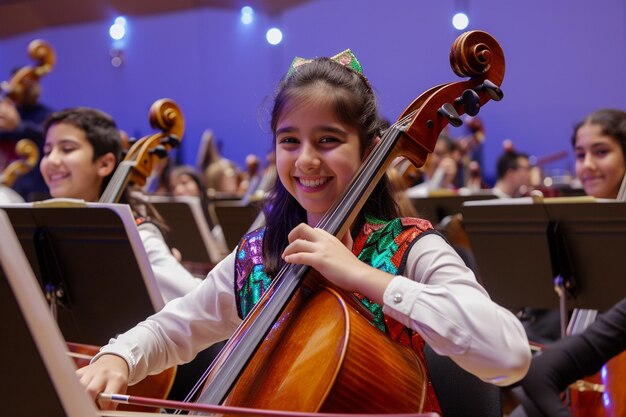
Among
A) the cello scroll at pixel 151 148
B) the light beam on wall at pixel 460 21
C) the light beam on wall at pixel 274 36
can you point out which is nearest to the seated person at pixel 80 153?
the cello scroll at pixel 151 148

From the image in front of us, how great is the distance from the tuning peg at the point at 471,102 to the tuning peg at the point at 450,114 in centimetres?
2

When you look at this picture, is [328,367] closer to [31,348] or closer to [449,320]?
[449,320]

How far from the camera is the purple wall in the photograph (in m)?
6.55

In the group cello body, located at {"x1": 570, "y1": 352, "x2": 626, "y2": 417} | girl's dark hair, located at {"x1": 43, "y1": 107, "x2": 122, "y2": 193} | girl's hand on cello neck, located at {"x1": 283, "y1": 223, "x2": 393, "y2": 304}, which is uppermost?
girl's dark hair, located at {"x1": 43, "y1": 107, "x2": 122, "y2": 193}

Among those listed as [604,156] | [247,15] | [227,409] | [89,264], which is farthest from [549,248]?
[247,15]

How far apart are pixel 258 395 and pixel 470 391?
0.47 meters

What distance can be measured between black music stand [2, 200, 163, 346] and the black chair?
73 centimetres

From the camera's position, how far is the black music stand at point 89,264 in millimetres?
1828

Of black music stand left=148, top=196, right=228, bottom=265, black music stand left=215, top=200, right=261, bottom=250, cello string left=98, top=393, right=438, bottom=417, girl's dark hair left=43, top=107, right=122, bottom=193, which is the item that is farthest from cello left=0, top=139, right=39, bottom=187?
cello string left=98, top=393, right=438, bottom=417

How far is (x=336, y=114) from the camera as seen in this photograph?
1330 mm

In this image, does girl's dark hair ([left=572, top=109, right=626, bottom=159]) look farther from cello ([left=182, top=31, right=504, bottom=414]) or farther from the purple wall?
the purple wall

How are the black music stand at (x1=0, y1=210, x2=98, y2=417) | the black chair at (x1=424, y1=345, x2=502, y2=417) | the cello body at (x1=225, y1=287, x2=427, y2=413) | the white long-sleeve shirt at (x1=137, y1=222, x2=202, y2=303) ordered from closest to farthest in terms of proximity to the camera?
1. the black music stand at (x1=0, y1=210, x2=98, y2=417)
2. the cello body at (x1=225, y1=287, x2=427, y2=413)
3. the black chair at (x1=424, y1=345, x2=502, y2=417)
4. the white long-sleeve shirt at (x1=137, y1=222, x2=202, y2=303)

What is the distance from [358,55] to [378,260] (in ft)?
16.1

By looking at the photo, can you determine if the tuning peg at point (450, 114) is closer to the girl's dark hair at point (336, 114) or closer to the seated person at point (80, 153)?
the girl's dark hair at point (336, 114)
